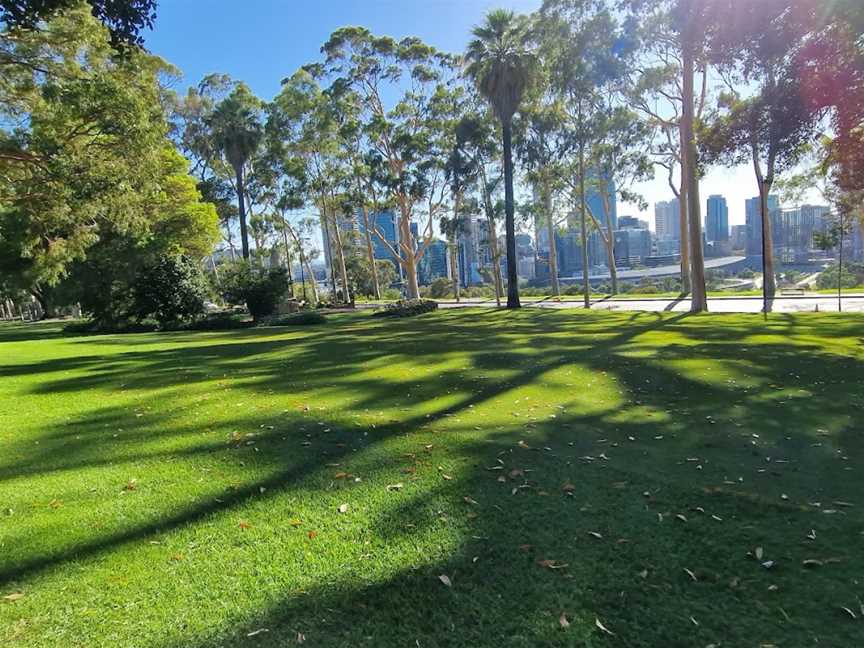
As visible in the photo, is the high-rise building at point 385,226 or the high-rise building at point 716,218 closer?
the high-rise building at point 385,226

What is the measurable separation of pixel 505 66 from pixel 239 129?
21.7 metres

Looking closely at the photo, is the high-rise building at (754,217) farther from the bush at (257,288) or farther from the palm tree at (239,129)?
the palm tree at (239,129)

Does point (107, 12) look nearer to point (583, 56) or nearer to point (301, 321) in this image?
point (301, 321)

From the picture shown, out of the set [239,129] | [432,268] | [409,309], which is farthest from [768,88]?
[432,268]

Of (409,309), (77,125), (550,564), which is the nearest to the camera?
(550,564)

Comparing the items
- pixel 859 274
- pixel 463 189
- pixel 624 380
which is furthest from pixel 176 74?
pixel 859 274

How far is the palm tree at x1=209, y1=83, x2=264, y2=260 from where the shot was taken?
4072 cm

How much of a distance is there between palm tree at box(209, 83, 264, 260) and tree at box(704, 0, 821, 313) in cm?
3296

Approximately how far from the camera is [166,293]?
26.9 m

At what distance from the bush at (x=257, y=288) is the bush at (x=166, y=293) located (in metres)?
2.34

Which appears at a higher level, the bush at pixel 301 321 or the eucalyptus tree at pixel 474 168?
the eucalyptus tree at pixel 474 168

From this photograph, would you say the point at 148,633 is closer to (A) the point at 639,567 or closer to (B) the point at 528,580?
(B) the point at 528,580

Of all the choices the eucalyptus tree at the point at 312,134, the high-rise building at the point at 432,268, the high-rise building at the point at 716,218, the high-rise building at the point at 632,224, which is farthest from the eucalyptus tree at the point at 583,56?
the high-rise building at the point at 432,268

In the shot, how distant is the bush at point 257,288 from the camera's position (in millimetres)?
29547
